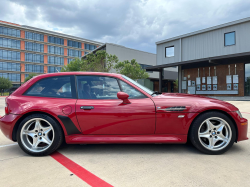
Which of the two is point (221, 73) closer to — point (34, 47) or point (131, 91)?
point (131, 91)

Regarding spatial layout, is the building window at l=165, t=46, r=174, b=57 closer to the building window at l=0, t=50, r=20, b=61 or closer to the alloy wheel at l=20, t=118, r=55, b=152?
the alloy wheel at l=20, t=118, r=55, b=152

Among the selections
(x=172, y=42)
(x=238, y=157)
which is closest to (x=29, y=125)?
(x=238, y=157)

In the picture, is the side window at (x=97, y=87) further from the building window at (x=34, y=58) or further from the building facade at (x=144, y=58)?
the building window at (x=34, y=58)

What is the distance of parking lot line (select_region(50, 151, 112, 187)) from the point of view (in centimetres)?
201

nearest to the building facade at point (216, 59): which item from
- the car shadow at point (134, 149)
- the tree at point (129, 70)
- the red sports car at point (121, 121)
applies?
the tree at point (129, 70)

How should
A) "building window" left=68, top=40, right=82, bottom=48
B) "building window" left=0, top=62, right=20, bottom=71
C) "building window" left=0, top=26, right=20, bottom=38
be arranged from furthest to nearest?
"building window" left=68, top=40, right=82, bottom=48 < "building window" left=0, top=62, right=20, bottom=71 < "building window" left=0, top=26, right=20, bottom=38

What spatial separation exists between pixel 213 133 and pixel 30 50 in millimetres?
62500

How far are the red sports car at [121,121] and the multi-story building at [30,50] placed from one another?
55.9m

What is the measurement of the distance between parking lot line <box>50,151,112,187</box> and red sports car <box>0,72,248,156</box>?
20 centimetres

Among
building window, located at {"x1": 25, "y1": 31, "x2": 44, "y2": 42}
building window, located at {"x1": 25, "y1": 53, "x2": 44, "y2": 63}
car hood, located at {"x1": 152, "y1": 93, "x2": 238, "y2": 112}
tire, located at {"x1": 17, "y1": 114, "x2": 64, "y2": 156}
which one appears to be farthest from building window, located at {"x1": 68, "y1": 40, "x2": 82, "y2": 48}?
car hood, located at {"x1": 152, "y1": 93, "x2": 238, "y2": 112}

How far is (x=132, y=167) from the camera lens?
7.95 feet

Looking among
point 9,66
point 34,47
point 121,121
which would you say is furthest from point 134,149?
point 34,47

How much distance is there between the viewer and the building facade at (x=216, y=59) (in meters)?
15.1

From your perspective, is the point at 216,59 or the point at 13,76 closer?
the point at 216,59
